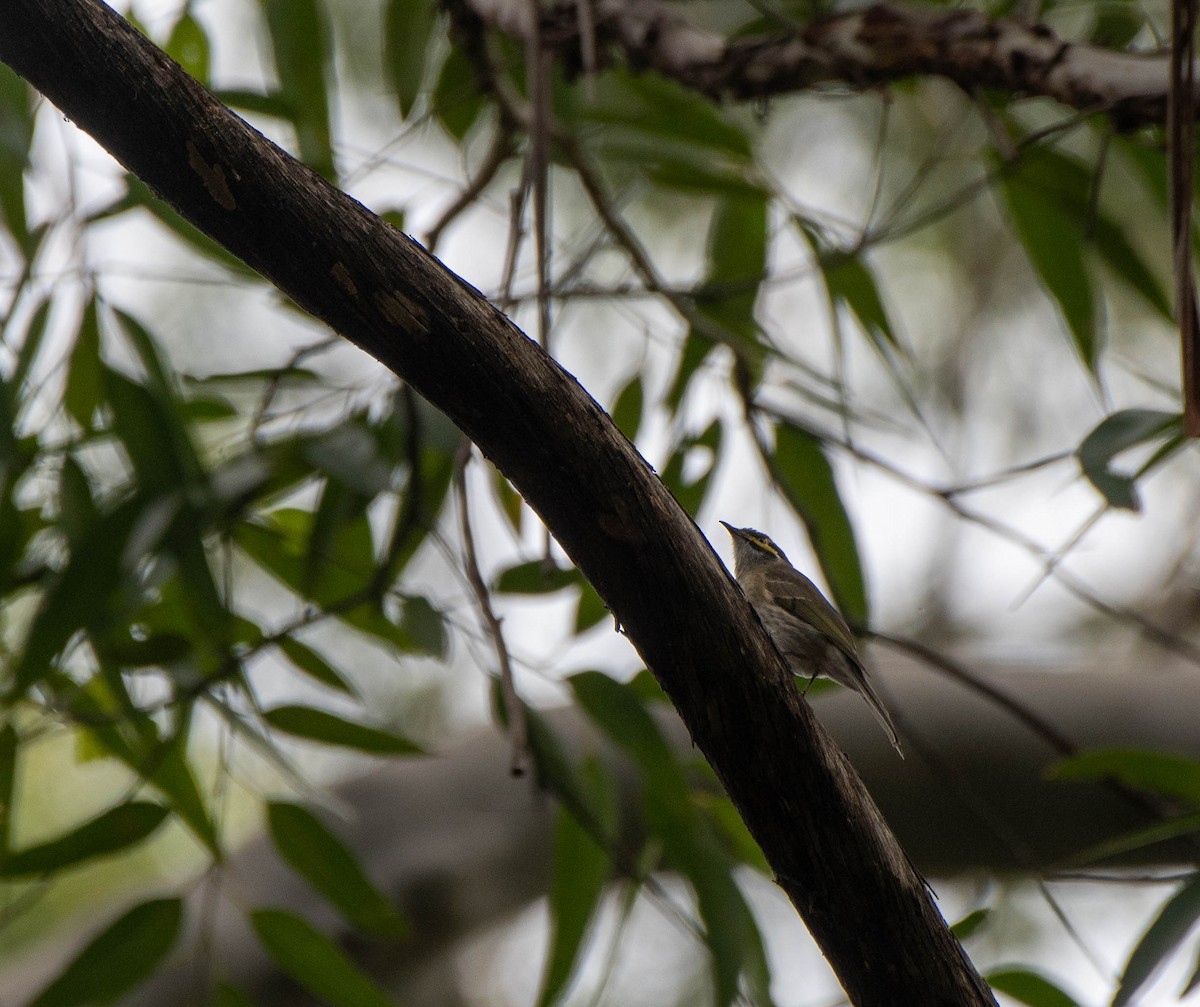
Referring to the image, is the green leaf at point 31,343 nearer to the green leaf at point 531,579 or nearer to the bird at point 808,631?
the green leaf at point 531,579

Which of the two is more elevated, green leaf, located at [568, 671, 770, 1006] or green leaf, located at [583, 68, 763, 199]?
green leaf, located at [583, 68, 763, 199]

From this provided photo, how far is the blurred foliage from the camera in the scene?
6.64 feet

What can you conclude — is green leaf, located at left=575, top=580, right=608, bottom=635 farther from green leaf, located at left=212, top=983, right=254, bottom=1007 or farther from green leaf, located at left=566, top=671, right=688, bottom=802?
green leaf, located at left=212, top=983, right=254, bottom=1007

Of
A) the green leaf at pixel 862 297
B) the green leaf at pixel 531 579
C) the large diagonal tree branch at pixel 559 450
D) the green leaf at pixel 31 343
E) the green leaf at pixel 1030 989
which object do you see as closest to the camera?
the large diagonal tree branch at pixel 559 450

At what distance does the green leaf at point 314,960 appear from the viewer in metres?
2.21

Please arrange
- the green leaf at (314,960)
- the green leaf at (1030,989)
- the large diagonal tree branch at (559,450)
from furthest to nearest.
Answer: the green leaf at (314,960) < the green leaf at (1030,989) < the large diagonal tree branch at (559,450)

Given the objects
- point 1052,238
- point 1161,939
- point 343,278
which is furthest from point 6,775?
point 1052,238

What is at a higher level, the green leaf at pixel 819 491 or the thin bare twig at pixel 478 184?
the thin bare twig at pixel 478 184

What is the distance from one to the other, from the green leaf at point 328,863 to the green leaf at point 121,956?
21cm

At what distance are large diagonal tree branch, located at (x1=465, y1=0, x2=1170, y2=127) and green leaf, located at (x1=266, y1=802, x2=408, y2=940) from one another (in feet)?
4.72

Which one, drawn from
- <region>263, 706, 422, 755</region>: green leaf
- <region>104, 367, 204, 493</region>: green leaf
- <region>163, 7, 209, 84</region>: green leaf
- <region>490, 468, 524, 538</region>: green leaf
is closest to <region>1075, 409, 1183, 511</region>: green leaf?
<region>490, 468, 524, 538</region>: green leaf

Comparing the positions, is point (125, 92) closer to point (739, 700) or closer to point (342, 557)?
point (739, 700)

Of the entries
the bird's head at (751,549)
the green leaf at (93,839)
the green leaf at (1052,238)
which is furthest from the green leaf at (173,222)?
the green leaf at (1052,238)

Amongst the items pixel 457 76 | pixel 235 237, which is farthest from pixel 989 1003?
pixel 457 76
